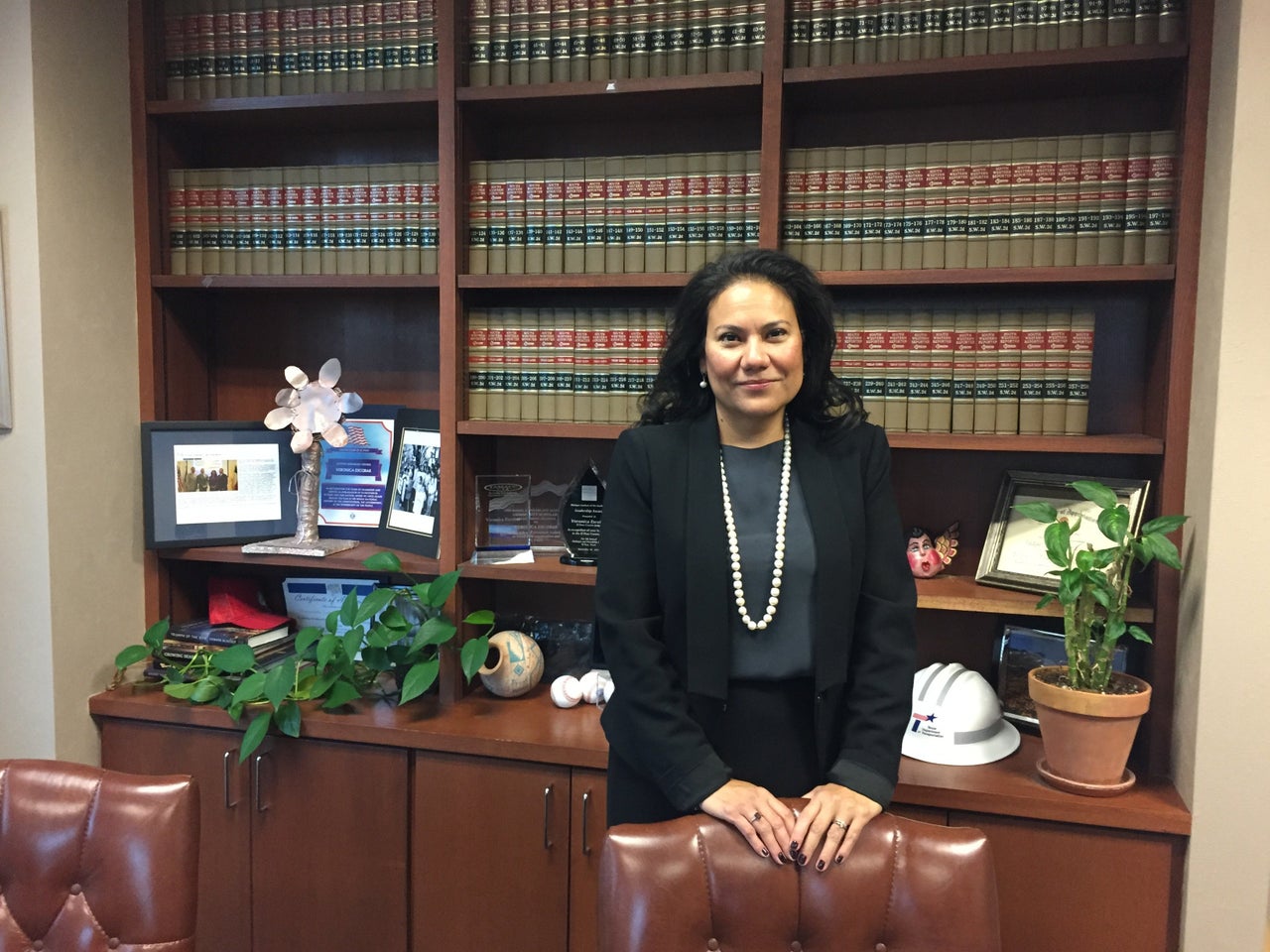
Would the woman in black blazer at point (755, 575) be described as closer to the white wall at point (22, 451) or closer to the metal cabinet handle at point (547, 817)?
the metal cabinet handle at point (547, 817)

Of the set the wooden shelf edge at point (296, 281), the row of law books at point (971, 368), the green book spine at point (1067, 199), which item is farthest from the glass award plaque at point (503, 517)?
the green book spine at point (1067, 199)

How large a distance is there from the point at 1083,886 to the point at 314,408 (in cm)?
190

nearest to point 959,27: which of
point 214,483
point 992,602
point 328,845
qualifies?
point 992,602

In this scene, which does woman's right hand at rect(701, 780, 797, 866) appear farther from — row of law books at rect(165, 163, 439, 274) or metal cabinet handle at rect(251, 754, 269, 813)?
row of law books at rect(165, 163, 439, 274)

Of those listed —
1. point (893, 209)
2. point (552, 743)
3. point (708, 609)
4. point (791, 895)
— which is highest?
point (893, 209)

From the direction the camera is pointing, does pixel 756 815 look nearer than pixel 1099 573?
Yes

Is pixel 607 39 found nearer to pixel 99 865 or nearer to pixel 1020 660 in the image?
pixel 1020 660

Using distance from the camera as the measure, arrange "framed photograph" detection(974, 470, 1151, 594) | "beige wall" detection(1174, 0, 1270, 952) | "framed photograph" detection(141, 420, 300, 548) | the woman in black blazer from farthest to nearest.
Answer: "framed photograph" detection(141, 420, 300, 548) < "framed photograph" detection(974, 470, 1151, 594) < "beige wall" detection(1174, 0, 1270, 952) < the woman in black blazer

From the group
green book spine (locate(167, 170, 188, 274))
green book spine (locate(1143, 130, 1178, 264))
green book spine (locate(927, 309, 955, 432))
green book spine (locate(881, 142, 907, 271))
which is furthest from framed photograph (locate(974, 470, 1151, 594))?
green book spine (locate(167, 170, 188, 274))

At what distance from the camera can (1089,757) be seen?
1635 millimetres

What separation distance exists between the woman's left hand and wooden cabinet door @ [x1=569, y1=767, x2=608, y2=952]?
0.71 metres

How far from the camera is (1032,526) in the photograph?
1935 millimetres

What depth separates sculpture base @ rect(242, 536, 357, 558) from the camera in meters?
2.12

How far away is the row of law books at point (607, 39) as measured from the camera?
6.27 feet
